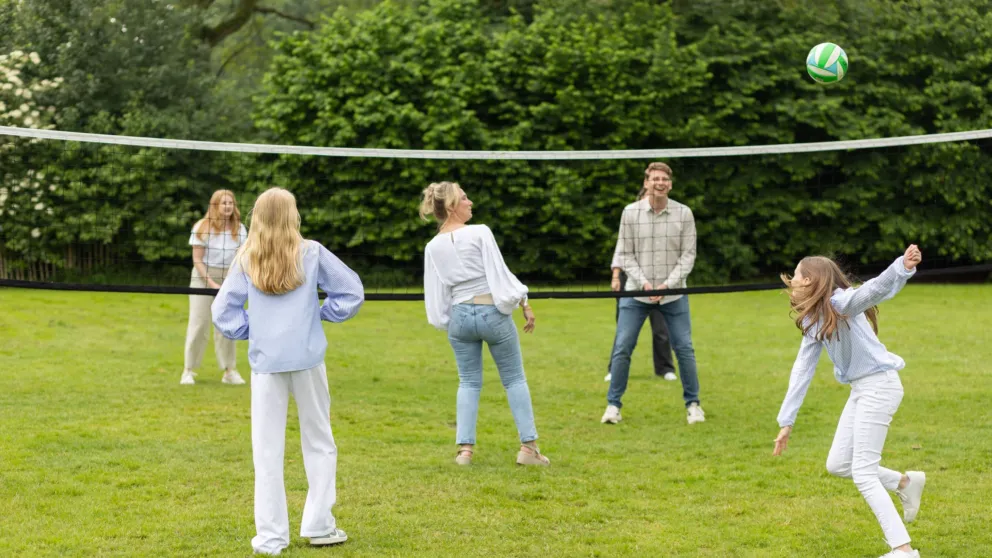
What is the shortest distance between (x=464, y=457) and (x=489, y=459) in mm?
294

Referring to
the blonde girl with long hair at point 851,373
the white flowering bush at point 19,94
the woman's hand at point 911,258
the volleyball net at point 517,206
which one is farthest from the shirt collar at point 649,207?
the white flowering bush at point 19,94

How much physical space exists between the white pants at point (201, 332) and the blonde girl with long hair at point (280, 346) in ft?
16.6

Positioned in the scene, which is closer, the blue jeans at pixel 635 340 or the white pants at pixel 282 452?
the white pants at pixel 282 452

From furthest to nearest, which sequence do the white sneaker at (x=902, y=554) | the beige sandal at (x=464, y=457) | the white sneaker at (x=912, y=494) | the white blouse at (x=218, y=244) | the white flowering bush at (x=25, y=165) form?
the white flowering bush at (x=25, y=165) → the white blouse at (x=218, y=244) → the beige sandal at (x=464, y=457) → the white sneaker at (x=912, y=494) → the white sneaker at (x=902, y=554)

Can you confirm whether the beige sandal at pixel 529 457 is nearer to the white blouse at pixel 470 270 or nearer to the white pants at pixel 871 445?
the white blouse at pixel 470 270

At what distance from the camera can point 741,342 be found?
14609 millimetres

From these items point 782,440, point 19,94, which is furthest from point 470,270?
point 19,94

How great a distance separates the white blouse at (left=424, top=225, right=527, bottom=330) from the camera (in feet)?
24.9

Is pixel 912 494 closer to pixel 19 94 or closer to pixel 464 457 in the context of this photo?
pixel 464 457

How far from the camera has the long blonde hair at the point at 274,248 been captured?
5.84 metres

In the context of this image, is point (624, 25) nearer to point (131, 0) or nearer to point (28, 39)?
point (131, 0)

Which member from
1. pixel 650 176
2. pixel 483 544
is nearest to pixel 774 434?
pixel 650 176

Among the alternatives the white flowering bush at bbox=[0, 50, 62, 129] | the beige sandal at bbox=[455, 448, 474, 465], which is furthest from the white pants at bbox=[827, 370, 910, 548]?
the white flowering bush at bbox=[0, 50, 62, 129]

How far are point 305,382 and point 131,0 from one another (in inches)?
720
